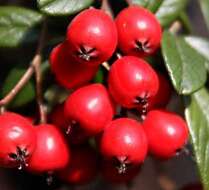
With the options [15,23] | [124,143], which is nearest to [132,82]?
[124,143]

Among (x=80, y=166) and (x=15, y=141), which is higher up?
(x=15, y=141)

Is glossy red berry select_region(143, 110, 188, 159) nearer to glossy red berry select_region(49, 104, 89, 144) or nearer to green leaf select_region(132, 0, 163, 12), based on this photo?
glossy red berry select_region(49, 104, 89, 144)

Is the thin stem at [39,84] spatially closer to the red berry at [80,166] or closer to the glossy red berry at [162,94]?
the red berry at [80,166]

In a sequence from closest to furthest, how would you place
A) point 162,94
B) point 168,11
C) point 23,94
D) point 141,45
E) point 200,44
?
1. point 141,45
2. point 162,94
3. point 23,94
4. point 168,11
5. point 200,44

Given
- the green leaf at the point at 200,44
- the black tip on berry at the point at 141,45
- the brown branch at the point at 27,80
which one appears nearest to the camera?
the black tip on berry at the point at 141,45

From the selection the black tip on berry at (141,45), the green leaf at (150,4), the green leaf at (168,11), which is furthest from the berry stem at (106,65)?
the green leaf at (168,11)

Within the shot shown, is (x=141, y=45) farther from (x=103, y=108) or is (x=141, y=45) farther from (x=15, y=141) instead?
(x=15, y=141)
